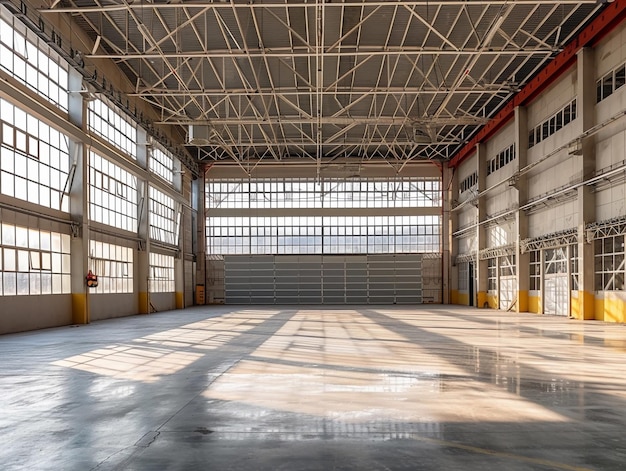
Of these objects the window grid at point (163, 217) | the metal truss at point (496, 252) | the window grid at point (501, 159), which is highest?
the window grid at point (501, 159)

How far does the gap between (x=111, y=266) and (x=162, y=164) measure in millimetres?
13332

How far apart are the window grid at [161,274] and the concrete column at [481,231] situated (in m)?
24.6

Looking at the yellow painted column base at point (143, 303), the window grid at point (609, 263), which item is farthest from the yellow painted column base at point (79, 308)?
the window grid at point (609, 263)

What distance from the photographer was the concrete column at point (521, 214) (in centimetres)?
3647

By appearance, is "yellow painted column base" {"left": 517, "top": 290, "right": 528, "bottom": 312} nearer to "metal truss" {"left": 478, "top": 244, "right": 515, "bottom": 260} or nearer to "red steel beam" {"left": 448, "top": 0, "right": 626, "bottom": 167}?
"metal truss" {"left": 478, "top": 244, "right": 515, "bottom": 260}

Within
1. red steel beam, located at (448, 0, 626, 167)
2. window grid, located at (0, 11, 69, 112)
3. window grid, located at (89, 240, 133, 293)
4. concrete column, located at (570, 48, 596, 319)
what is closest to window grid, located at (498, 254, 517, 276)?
red steel beam, located at (448, 0, 626, 167)

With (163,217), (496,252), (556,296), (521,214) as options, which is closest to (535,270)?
(556,296)

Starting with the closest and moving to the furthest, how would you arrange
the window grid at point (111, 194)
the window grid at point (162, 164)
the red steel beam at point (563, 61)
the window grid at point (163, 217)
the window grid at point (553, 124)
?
1. the red steel beam at point (563, 61)
2. the window grid at point (553, 124)
3. the window grid at point (111, 194)
4. the window grid at point (163, 217)
5. the window grid at point (162, 164)

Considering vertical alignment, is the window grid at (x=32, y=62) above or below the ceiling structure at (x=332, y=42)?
below

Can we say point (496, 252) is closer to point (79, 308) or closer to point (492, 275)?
point (492, 275)

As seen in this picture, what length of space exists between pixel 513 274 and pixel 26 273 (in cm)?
3018

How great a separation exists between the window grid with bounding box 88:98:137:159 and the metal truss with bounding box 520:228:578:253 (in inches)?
1002

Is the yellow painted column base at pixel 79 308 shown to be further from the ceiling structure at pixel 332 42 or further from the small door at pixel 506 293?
the small door at pixel 506 293

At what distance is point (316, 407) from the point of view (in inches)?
338
